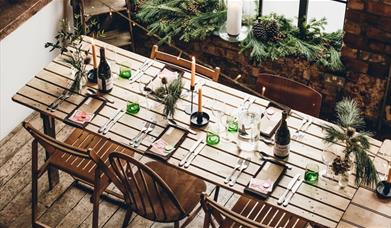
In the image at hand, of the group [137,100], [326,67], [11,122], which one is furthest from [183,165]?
[11,122]

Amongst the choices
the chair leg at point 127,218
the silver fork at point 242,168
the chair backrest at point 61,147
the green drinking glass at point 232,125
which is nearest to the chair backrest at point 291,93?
the green drinking glass at point 232,125

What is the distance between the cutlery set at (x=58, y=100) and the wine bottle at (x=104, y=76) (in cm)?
20

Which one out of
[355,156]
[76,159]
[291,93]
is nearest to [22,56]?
[76,159]

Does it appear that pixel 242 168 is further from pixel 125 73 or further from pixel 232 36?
pixel 232 36

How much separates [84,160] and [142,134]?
18.4 inches

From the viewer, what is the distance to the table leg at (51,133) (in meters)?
4.46

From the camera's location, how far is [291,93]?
4488 millimetres

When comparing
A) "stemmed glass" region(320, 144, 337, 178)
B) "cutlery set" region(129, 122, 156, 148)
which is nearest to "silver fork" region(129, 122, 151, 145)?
"cutlery set" region(129, 122, 156, 148)

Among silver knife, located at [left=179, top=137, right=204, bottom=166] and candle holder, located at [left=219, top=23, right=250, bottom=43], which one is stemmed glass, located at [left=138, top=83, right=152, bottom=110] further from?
candle holder, located at [left=219, top=23, right=250, bottom=43]

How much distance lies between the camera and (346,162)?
3.76m

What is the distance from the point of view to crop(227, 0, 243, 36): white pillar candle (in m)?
5.06

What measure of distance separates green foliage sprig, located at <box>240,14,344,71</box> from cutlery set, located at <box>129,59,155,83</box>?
79 cm

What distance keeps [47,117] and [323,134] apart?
1656 mm

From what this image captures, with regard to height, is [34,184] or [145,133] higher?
[145,133]
